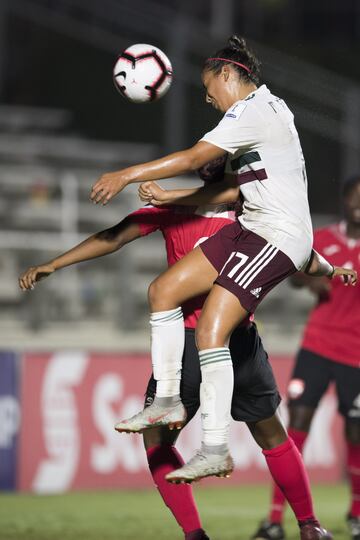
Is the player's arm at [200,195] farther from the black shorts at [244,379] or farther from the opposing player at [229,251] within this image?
the black shorts at [244,379]

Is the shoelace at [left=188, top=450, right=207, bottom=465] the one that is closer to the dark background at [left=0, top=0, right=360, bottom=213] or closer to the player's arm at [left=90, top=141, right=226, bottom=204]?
the player's arm at [left=90, top=141, right=226, bottom=204]

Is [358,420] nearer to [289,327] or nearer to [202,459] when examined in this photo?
[202,459]

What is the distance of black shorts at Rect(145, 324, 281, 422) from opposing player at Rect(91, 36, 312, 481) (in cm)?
21

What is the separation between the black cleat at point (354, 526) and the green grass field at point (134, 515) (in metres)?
0.08

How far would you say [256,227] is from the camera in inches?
233

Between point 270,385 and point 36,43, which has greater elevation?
point 36,43

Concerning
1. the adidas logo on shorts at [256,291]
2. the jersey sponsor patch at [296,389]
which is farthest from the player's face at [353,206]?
the adidas logo on shorts at [256,291]

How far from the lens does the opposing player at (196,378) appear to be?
630cm

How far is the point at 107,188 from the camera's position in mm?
5469

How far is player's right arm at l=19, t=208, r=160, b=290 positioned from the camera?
6.41m

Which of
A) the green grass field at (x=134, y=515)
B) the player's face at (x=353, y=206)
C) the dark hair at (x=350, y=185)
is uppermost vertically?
the dark hair at (x=350, y=185)

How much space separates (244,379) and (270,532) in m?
2.06

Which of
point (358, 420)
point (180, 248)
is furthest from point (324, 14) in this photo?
point (180, 248)

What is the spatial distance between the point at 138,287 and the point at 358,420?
4.69 meters
